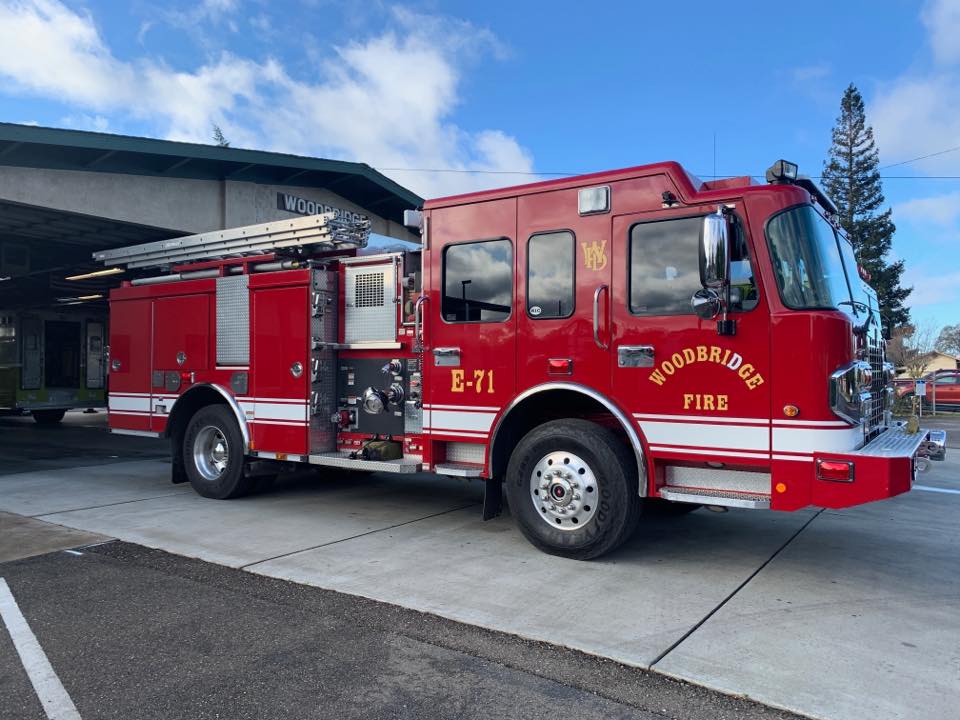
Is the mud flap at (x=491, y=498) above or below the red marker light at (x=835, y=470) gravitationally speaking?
below

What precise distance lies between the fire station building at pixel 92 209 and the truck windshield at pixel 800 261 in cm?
438

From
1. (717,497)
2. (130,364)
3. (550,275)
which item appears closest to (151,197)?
(130,364)

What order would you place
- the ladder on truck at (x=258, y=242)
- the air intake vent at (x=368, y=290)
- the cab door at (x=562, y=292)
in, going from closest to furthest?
the cab door at (x=562, y=292) → the air intake vent at (x=368, y=290) → the ladder on truck at (x=258, y=242)

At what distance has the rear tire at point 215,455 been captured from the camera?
7895 millimetres

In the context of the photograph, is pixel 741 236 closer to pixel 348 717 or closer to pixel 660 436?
pixel 660 436

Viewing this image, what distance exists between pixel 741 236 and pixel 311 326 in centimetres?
413

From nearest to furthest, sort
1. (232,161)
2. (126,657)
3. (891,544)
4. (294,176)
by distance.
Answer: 1. (126,657)
2. (891,544)
3. (232,161)
4. (294,176)

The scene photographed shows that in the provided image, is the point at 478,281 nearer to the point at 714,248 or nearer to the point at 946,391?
the point at 714,248

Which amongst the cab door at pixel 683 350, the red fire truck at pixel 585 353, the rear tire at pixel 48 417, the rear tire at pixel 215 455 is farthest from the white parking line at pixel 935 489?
the rear tire at pixel 48 417

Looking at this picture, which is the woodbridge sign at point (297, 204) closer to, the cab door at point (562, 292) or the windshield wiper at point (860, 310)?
the cab door at point (562, 292)

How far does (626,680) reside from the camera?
3.58m

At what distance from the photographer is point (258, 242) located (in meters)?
7.75

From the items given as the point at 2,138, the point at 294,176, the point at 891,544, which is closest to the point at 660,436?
the point at 891,544

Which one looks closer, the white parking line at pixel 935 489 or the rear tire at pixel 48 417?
the white parking line at pixel 935 489
